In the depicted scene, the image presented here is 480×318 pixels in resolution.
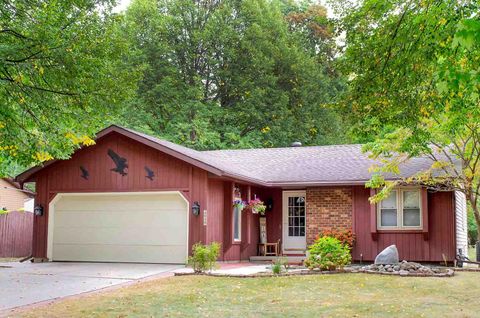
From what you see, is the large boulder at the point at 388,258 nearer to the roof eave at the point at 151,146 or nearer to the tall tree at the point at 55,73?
the roof eave at the point at 151,146

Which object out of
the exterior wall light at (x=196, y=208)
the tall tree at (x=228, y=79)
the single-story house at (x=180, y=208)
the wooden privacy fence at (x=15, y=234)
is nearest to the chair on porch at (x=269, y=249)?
the single-story house at (x=180, y=208)

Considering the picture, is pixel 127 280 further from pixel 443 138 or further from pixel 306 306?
pixel 443 138

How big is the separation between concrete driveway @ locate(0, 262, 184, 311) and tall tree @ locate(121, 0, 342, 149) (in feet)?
46.3

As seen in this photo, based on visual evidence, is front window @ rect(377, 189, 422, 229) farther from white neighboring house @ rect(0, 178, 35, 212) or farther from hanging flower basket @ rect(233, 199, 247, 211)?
white neighboring house @ rect(0, 178, 35, 212)

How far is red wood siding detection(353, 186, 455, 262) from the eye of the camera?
15.8 meters

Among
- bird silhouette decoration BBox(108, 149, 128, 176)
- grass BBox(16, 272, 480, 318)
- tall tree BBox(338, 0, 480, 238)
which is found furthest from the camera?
bird silhouette decoration BBox(108, 149, 128, 176)

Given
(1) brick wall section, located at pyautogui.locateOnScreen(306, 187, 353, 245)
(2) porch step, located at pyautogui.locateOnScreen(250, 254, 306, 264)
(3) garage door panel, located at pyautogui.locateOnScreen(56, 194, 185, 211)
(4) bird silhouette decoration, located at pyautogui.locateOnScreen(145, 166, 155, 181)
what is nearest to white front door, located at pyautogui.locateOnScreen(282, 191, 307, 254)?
(2) porch step, located at pyautogui.locateOnScreen(250, 254, 306, 264)

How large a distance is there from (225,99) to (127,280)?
2105cm

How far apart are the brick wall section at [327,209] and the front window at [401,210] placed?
973 millimetres

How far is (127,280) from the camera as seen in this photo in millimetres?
11688

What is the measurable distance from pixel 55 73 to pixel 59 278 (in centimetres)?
532

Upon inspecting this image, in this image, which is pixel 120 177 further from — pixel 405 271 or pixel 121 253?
pixel 405 271

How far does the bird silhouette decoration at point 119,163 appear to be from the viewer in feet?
52.7

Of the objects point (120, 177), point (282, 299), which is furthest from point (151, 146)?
point (282, 299)
